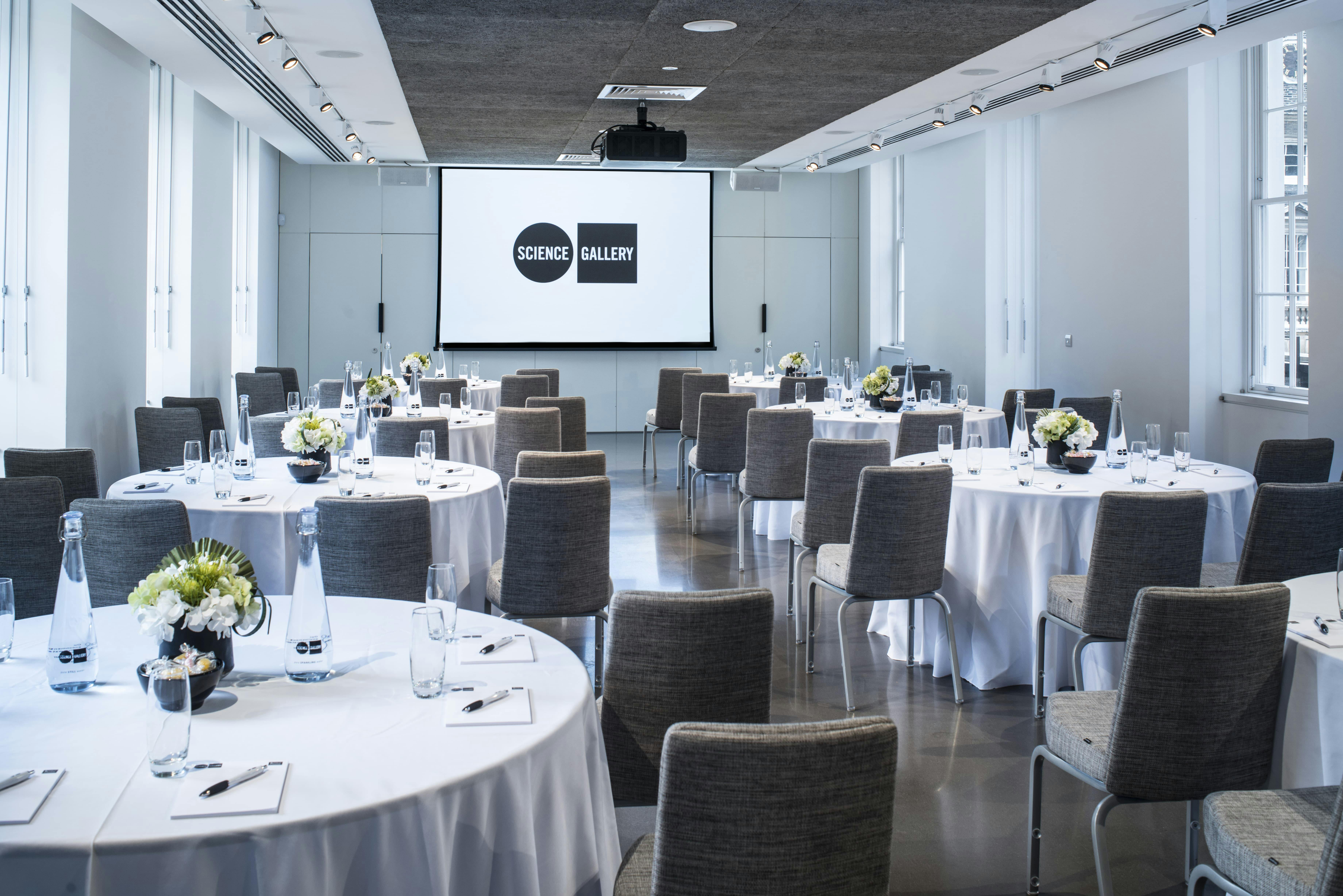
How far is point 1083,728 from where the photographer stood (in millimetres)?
2859

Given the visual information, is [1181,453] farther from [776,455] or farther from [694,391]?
[694,391]

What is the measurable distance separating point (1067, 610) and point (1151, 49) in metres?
5.02

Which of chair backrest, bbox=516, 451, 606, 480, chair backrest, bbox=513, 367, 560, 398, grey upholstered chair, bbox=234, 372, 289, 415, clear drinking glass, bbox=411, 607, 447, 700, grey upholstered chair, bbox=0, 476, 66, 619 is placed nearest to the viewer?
clear drinking glass, bbox=411, 607, 447, 700

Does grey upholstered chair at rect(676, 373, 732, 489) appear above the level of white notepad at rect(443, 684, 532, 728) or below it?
above

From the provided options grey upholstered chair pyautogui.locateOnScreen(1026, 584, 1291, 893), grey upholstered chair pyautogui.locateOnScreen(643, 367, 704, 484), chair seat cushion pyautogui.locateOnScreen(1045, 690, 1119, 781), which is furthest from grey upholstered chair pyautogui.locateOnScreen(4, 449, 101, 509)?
grey upholstered chair pyautogui.locateOnScreen(643, 367, 704, 484)

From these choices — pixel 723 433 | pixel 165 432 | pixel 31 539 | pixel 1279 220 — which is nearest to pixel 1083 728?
pixel 31 539

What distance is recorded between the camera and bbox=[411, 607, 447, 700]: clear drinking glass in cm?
220

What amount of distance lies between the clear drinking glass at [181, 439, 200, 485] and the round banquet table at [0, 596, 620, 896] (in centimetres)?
222

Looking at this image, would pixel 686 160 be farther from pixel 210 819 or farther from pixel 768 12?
pixel 210 819

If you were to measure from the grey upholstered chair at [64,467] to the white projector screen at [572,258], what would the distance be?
9.15m

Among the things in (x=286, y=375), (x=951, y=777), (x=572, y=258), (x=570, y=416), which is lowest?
(x=951, y=777)

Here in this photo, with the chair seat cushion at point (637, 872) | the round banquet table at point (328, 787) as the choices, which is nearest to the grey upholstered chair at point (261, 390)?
the round banquet table at point (328, 787)

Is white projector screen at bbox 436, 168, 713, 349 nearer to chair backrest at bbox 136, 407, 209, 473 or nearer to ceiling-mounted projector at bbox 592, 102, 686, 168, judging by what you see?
ceiling-mounted projector at bbox 592, 102, 686, 168

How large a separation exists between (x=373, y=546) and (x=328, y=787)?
1.88 metres
